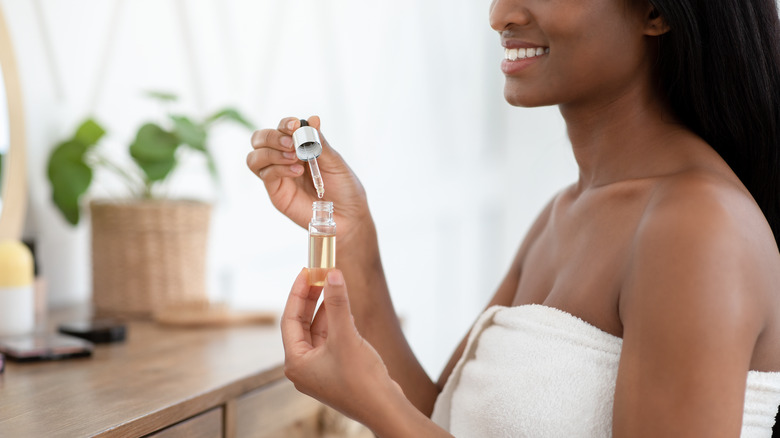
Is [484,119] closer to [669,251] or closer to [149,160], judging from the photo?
[149,160]

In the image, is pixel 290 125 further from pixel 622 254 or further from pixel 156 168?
pixel 156 168

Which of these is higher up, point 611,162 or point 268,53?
point 268,53

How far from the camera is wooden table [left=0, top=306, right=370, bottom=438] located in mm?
861

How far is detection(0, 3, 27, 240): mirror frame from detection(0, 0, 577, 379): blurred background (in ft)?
0.19

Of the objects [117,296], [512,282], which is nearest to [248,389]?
[512,282]

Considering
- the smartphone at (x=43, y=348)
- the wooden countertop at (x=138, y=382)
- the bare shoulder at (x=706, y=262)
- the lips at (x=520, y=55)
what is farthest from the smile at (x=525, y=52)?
the smartphone at (x=43, y=348)

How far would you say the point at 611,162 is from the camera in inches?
37.4

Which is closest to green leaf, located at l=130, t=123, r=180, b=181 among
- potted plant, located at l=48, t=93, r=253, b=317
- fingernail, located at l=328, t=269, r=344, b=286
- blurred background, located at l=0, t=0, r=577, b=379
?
potted plant, located at l=48, t=93, r=253, b=317

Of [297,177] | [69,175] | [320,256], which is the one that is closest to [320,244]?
[320,256]

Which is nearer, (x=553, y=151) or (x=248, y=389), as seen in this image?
(x=248, y=389)

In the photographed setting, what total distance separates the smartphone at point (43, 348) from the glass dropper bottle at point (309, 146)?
1.52 ft

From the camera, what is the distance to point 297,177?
1010mm

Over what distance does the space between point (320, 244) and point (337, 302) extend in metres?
0.10

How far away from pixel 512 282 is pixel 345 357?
17.8 inches
